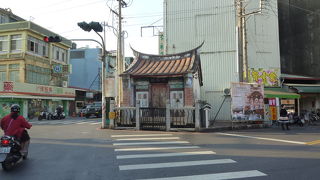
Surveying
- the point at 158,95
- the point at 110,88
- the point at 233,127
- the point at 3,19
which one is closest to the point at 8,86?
the point at 3,19

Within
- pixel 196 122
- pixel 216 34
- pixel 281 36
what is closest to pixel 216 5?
pixel 216 34

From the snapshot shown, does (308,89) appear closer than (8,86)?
Yes

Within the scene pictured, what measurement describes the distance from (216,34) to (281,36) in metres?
8.49

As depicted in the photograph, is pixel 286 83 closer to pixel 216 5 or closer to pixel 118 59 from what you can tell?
pixel 216 5

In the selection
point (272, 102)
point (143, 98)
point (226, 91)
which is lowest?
point (272, 102)

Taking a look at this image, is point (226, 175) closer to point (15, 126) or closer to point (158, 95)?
point (15, 126)

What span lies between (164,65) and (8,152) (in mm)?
14710

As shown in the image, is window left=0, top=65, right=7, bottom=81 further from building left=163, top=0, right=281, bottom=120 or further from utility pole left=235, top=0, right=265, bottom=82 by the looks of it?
utility pole left=235, top=0, right=265, bottom=82

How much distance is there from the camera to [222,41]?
2575 cm

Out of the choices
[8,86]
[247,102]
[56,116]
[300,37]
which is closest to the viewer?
[247,102]

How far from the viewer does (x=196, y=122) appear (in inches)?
627

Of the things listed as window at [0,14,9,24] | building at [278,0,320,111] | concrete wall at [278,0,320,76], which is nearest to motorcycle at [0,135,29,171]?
building at [278,0,320,111]

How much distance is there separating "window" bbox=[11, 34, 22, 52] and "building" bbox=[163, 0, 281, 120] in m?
18.7

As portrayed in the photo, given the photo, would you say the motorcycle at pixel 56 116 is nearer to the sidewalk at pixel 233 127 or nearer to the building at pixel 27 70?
the building at pixel 27 70
